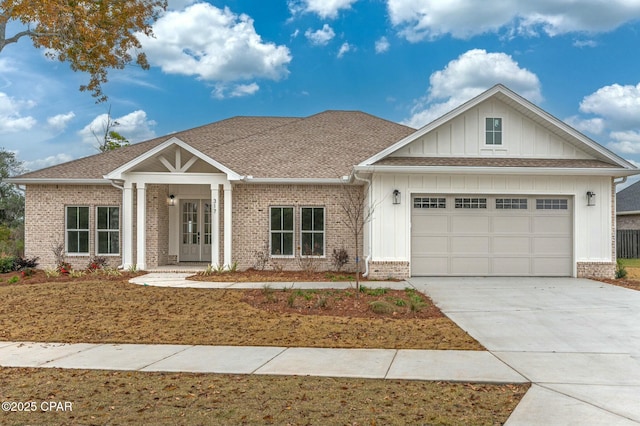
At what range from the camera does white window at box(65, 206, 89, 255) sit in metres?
16.9

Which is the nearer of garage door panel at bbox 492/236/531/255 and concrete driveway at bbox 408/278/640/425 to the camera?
concrete driveway at bbox 408/278/640/425

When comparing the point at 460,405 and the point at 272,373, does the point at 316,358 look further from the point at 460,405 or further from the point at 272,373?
the point at 460,405

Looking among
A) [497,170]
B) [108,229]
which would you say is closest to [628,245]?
[497,170]

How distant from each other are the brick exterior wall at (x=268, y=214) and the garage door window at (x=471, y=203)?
359 centimetres

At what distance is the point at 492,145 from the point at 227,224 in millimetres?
8717

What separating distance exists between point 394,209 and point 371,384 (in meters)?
9.08

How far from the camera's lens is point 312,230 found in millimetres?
16328

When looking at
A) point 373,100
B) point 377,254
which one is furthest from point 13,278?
point 373,100

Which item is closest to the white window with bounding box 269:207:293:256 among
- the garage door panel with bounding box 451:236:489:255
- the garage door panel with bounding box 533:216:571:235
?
the garage door panel with bounding box 451:236:489:255

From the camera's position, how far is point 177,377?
546 cm

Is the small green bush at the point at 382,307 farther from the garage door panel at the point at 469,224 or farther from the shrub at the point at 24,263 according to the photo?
the shrub at the point at 24,263

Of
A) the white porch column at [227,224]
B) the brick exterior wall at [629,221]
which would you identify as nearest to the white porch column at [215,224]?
the white porch column at [227,224]

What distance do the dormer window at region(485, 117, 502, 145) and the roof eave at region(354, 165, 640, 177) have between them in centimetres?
137

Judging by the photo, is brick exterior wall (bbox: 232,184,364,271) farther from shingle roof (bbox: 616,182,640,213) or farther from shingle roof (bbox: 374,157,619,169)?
shingle roof (bbox: 616,182,640,213)
